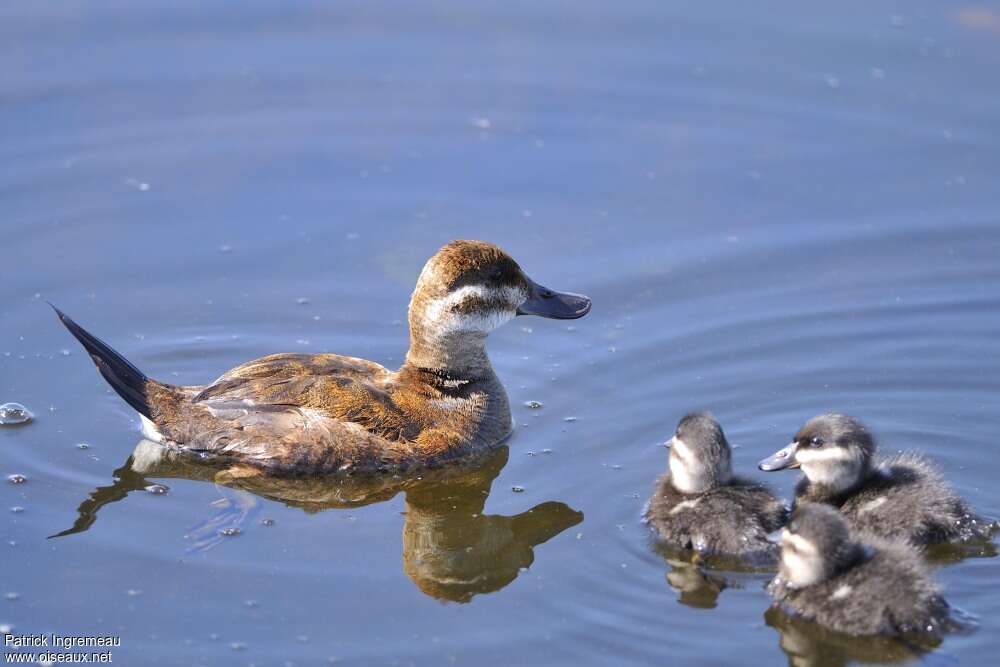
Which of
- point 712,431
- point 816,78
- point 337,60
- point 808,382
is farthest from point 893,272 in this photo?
point 337,60

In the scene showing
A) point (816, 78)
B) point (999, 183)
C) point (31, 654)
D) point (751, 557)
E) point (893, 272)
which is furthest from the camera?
point (816, 78)

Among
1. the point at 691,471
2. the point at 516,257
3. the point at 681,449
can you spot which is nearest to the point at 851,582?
the point at 691,471

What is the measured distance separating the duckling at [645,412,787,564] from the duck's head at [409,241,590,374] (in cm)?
162

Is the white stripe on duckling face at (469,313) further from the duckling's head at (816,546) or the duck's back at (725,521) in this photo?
the duckling's head at (816,546)

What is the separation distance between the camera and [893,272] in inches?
418

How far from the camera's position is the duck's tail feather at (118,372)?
866 centimetres

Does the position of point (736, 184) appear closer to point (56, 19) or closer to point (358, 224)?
point (358, 224)

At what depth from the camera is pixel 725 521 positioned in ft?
25.1

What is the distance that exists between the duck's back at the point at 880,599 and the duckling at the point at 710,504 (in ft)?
1.50

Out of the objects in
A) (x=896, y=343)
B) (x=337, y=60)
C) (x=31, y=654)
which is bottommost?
(x=31, y=654)

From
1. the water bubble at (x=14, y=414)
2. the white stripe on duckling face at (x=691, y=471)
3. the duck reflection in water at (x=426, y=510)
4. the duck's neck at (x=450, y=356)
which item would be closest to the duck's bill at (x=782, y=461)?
the white stripe on duckling face at (x=691, y=471)

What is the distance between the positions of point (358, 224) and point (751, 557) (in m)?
4.59

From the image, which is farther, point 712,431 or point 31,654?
point 712,431

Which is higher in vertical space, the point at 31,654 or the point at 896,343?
the point at 896,343
